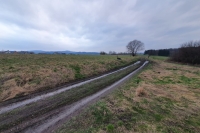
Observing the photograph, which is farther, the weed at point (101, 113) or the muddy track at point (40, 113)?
the weed at point (101, 113)

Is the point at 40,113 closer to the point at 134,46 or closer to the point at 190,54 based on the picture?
the point at 190,54

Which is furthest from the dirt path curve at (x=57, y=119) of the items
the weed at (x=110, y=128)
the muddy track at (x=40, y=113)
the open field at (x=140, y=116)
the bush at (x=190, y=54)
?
the bush at (x=190, y=54)

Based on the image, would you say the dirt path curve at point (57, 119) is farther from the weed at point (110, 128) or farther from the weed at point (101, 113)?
the weed at point (110, 128)

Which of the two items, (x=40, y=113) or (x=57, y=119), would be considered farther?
(x=40, y=113)

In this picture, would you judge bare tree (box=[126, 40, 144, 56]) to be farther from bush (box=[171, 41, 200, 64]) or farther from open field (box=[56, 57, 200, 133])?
open field (box=[56, 57, 200, 133])

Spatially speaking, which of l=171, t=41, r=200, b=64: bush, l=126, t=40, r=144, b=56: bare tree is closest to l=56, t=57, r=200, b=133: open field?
l=171, t=41, r=200, b=64: bush

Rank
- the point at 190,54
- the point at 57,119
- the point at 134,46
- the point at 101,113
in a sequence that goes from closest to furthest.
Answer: the point at 57,119
the point at 101,113
the point at 190,54
the point at 134,46

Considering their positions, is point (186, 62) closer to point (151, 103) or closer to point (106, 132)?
point (151, 103)

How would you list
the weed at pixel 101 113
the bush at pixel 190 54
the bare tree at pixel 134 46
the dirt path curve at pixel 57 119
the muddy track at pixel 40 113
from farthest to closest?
1. the bare tree at pixel 134 46
2. the bush at pixel 190 54
3. the weed at pixel 101 113
4. the muddy track at pixel 40 113
5. the dirt path curve at pixel 57 119

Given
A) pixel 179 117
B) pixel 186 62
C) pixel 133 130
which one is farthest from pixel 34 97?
pixel 186 62

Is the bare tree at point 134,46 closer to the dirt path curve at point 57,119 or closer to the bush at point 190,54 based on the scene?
the bush at point 190,54

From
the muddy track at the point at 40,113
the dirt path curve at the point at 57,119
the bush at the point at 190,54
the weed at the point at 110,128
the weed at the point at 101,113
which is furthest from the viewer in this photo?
the bush at the point at 190,54

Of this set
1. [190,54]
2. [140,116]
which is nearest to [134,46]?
[190,54]

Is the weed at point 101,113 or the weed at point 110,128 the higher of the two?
the weed at point 110,128
